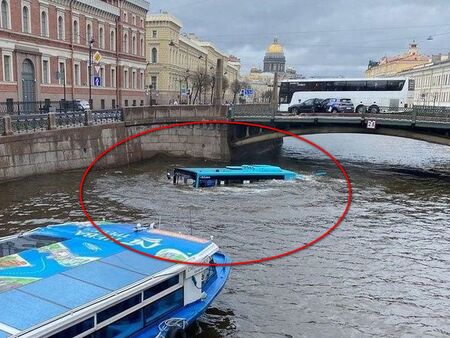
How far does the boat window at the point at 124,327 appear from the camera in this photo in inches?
286

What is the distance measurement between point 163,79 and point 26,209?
62.3m

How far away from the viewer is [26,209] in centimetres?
1931

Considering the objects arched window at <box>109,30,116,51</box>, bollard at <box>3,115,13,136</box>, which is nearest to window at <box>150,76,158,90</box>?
arched window at <box>109,30,116,51</box>

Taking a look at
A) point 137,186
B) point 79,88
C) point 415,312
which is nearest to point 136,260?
point 415,312

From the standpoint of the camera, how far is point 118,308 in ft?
24.4

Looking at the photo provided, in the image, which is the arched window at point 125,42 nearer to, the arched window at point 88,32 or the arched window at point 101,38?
the arched window at point 101,38

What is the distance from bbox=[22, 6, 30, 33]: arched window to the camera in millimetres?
40406

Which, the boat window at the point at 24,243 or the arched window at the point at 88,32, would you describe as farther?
the arched window at the point at 88,32

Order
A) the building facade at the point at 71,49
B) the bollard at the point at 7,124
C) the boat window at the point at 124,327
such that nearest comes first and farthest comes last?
the boat window at the point at 124,327 < the bollard at the point at 7,124 < the building facade at the point at 71,49

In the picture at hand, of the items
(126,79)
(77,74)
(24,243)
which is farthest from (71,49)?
(24,243)

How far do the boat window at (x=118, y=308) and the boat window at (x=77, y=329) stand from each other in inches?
7.0

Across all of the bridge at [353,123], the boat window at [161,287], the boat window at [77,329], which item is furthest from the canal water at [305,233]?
the boat window at [77,329]

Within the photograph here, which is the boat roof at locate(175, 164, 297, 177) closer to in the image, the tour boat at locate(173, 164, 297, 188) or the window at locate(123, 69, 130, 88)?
the tour boat at locate(173, 164, 297, 188)

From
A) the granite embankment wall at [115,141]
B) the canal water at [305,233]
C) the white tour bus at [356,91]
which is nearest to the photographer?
the canal water at [305,233]
